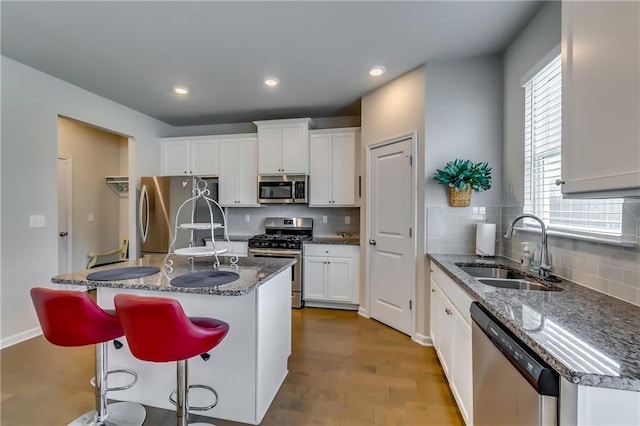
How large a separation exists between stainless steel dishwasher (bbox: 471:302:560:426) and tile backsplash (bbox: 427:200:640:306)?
64 cm

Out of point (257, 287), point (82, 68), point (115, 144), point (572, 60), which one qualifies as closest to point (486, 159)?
point (572, 60)

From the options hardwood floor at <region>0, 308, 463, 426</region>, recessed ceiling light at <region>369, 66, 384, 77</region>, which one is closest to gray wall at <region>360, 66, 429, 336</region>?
recessed ceiling light at <region>369, 66, 384, 77</region>

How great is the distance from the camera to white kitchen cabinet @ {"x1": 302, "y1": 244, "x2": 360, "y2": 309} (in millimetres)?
3705

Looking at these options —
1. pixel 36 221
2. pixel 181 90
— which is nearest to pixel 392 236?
pixel 181 90

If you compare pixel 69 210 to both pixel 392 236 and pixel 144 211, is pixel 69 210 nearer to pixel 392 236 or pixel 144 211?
pixel 144 211

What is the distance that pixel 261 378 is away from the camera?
1732mm

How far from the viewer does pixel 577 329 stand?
0.96 meters

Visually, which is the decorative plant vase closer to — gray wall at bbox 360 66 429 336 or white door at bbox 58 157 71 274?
gray wall at bbox 360 66 429 336

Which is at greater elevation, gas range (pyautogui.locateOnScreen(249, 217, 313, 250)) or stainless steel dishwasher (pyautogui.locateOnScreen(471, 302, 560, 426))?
gas range (pyautogui.locateOnScreen(249, 217, 313, 250))

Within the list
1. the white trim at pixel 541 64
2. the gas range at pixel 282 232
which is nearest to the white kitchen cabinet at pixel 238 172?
the gas range at pixel 282 232

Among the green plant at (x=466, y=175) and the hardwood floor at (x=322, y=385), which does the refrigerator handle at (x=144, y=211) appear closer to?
the hardwood floor at (x=322, y=385)

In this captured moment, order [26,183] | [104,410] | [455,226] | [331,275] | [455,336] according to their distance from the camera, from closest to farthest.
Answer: [104,410]
[455,336]
[455,226]
[26,183]
[331,275]

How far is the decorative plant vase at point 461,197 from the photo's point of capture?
2606 millimetres

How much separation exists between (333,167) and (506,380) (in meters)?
3.27
